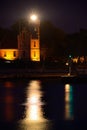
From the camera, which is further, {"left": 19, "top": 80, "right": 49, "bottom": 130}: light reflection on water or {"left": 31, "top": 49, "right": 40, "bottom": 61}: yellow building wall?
{"left": 31, "top": 49, "right": 40, "bottom": 61}: yellow building wall

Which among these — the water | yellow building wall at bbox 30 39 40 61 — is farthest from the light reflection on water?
yellow building wall at bbox 30 39 40 61

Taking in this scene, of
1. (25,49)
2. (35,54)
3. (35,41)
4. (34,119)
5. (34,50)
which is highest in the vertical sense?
(35,41)

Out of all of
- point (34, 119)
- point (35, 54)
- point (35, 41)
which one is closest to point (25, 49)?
point (35, 54)

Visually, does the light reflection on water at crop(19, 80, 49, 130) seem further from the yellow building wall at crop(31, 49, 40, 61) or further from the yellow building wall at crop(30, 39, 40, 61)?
the yellow building wall at crop(30, 39, 40, 61)

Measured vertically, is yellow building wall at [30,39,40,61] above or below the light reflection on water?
above

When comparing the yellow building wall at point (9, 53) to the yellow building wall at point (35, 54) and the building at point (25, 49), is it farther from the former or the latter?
the yellow building wall at point (35, 54)

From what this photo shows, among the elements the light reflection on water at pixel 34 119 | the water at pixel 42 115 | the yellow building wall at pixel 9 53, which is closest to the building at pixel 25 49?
the yellow building wall at pixel 9 53

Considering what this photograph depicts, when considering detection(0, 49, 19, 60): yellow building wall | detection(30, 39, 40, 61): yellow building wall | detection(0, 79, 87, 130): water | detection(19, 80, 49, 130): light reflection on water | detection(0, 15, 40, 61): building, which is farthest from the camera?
detection(0, 49, 19, 60): yellow building wall

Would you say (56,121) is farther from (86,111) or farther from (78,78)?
(78,78)

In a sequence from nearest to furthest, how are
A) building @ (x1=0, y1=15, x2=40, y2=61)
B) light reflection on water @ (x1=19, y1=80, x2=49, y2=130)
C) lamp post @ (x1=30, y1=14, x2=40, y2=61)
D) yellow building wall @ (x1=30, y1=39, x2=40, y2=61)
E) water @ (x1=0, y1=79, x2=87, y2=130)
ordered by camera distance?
light reflection on water @ (x1=19, y1=80, x2=49, y2=130) < water @ (x1=0, y1=79, x2=87, y2=130) < yellow building wall @ (x1=30, y1=39, x2=40, y2=61) < lamp post @ (x1=30, y1=14, x2=40, y2=61) < building @ (x1=0, y1=15, x2=40, y2=61)

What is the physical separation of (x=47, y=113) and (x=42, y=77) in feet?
94.9

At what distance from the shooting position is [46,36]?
131375 mm

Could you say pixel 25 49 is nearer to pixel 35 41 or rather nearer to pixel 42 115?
pixel 35 41

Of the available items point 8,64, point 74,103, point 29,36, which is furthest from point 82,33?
point 74,103
